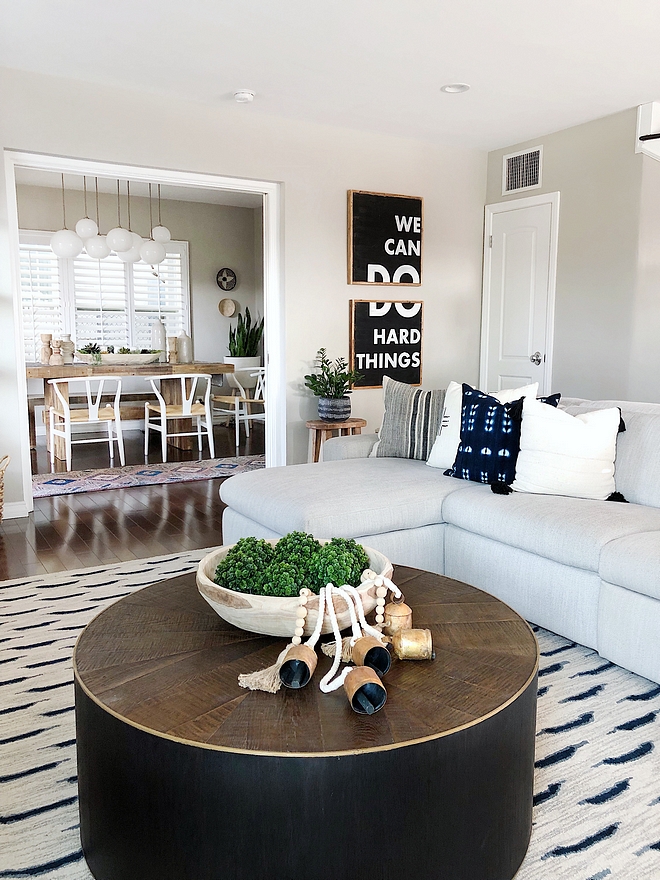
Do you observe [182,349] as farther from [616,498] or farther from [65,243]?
[616,498]

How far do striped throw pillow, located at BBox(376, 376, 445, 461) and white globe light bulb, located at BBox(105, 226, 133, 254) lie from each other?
401cm

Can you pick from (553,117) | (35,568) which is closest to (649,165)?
(553,117)

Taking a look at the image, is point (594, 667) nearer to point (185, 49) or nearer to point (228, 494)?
point (228, 494)

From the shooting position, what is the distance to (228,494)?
11.3 ft

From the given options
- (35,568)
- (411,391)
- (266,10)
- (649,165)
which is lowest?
(35,568)

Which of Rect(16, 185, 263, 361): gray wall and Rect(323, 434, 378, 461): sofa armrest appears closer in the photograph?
Rect(323, 434, 378, 461): sofa armrest

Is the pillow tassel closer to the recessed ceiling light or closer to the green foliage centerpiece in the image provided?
the green foliage centerpiece

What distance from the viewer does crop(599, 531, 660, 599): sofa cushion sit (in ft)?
7.49

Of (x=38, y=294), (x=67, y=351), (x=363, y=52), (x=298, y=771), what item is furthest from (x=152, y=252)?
(x=298, y=771)

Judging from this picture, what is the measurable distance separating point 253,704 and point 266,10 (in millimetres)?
3164

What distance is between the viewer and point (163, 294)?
9.09m

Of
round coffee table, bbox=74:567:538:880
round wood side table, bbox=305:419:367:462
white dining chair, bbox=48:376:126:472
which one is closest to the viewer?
round coffee table, bbox=74:567:538:880

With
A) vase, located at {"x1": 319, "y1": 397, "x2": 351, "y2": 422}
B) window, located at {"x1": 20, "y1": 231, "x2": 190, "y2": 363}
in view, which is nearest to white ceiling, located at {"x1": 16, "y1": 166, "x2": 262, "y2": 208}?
window, located at {"x1": 20, "y1": 231, "x2": 190, "y2": 363}

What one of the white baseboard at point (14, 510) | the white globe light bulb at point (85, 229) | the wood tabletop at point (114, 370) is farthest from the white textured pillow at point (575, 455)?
the white globe light bulb at point (85, 229)
